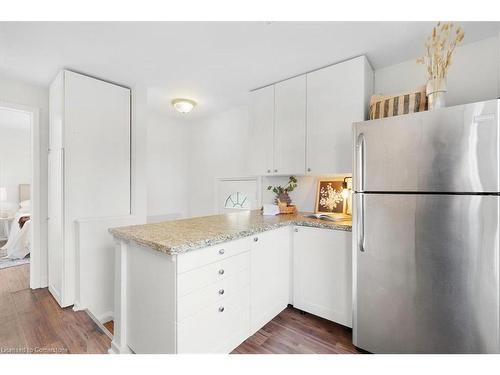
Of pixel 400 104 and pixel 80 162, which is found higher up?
pixel 400 104

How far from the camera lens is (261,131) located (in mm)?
2621

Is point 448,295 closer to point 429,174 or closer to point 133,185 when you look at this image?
point 429,174

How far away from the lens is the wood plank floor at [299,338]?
1.62m

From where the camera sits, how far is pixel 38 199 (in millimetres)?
2648

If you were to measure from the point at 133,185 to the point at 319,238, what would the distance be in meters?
2.16

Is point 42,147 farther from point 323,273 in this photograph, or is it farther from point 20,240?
point 323,273

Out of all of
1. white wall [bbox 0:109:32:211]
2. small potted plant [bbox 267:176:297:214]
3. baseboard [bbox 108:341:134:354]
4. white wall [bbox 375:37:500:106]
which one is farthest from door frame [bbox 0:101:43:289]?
white wall [bbox 375:37:500:106]

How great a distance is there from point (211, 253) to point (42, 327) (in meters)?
1.84

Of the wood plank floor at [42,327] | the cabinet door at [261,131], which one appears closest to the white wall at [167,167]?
the wood plank floor at [42,327]

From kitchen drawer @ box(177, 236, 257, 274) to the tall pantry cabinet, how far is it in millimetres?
1755

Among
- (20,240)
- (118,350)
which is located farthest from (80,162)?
(20,240)

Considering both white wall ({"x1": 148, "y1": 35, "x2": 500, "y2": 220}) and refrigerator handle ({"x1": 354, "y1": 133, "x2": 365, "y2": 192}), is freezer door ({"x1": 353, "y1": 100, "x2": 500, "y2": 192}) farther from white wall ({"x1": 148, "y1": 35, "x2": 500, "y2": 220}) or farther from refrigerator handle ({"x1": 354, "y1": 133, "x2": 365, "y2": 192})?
white wall ({"x1": 148, "y1": 35, "x2": 500, "y2": 220})

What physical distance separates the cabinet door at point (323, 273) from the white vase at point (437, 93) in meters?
1.03

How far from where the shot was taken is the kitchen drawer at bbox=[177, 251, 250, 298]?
1.20 m
